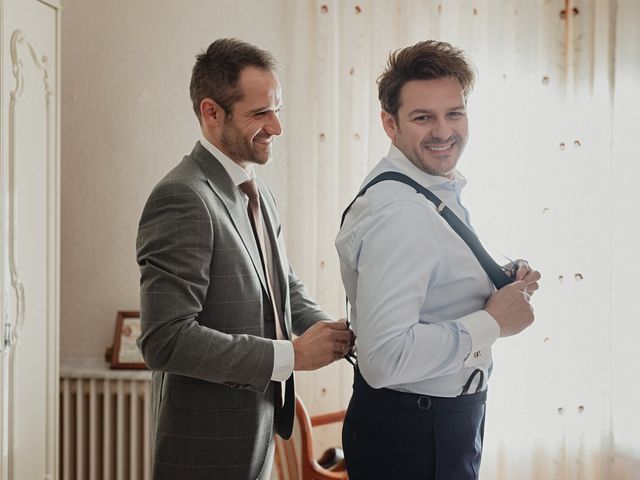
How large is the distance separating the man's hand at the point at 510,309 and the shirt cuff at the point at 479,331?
2cm

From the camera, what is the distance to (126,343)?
3.02 metres

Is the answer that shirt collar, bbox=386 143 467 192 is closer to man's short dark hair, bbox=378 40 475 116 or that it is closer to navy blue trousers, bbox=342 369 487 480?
man's short dark hair, bbox=378 40 475 116

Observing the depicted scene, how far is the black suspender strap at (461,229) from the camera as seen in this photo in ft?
4.58

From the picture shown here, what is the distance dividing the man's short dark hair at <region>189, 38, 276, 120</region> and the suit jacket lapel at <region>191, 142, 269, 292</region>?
140 millimetres

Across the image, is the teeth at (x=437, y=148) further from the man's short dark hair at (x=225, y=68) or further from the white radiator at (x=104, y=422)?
the white radiator at (x=104, y=422)

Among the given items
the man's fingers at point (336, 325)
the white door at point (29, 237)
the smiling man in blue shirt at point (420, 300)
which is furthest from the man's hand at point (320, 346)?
the white door at point (29, 237)

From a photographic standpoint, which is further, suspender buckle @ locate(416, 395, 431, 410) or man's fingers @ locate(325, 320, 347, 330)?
man's fingers @ locate(325, 320, 347, 330)

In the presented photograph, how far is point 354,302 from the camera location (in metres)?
1.53

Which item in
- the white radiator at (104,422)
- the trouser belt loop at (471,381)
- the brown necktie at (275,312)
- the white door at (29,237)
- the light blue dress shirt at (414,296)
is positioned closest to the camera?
the light blue dress shirt at (414,296)

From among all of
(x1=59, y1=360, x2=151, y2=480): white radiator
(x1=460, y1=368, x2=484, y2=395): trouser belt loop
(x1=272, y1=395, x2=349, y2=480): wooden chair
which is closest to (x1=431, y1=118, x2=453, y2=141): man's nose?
(x1=460, y1=368, x2=484, y2=395): trouser belt loop

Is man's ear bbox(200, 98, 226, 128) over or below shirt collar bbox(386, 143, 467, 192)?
over

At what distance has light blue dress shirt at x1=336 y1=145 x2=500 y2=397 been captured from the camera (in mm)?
1302

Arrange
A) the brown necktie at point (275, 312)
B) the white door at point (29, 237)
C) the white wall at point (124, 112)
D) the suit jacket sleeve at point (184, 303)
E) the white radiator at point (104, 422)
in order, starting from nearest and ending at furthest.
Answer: the suit jacket sleeve at point (184, 303) → the brown necktie at point (275, 312) → the white door at point (29, 237) → the white radiator at point (104, 422) → the white wall at point (124, 112)

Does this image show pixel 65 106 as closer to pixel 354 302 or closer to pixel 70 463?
pixel 70 463
